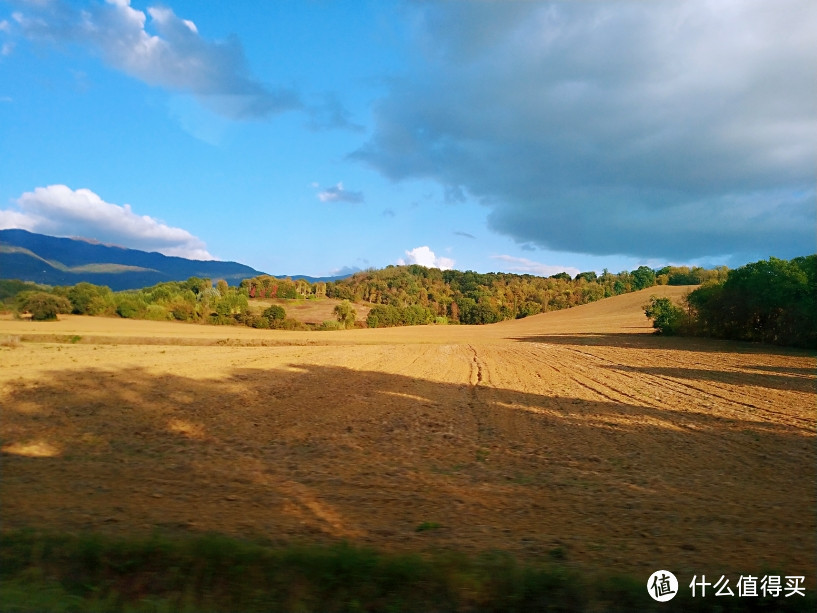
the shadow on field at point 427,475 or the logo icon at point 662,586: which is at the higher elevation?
the logo icon at point 662,586

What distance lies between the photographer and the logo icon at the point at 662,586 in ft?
13.6

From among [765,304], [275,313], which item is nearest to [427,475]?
[765,304]

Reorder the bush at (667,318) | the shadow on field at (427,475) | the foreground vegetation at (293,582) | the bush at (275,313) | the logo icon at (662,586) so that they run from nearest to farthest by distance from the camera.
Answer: the foreground vegetation at (293,582) → the logo icon at (662,586) → the shadow on field at (427,475) → the bush at (667,318) → the bush at (275,313)

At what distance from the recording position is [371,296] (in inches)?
4798

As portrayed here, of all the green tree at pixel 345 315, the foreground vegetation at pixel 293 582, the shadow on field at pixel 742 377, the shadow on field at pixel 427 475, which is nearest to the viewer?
the foreground vegetation at pixel 293 582

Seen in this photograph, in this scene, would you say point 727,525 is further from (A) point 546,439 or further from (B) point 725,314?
(B) point 725,314

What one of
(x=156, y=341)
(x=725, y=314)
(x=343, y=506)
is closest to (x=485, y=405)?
(x=343, y=506)

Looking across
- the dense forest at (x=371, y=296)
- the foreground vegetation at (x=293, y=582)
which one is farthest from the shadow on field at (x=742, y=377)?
the dense forest at (x=371, y=296)

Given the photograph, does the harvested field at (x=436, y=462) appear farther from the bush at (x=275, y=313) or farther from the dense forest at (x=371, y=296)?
the bush at (x=275, y=313)

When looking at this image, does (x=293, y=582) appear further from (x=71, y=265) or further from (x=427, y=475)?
(x=71, y=265)

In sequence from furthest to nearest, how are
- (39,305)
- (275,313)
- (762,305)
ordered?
(275,313)
(39,305)
(762,305)

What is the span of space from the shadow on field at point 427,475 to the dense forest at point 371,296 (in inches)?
1984

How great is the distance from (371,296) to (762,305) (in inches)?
3585

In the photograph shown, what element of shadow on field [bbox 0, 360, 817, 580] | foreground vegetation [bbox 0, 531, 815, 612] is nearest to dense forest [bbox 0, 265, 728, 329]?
shadow on field [bbox 0, 360, 817, 580]
